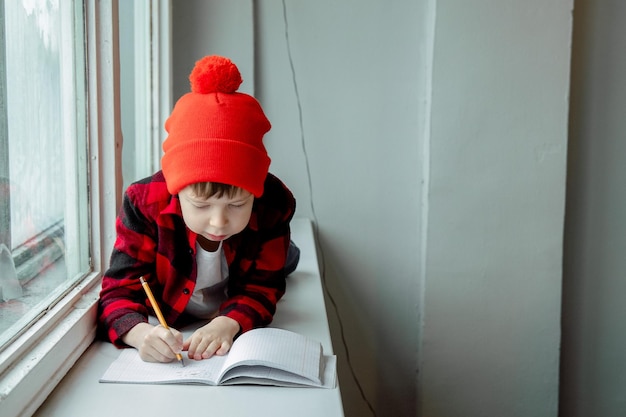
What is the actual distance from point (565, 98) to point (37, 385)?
174 centimetres

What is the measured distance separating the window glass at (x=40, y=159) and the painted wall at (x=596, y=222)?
5.32 ft

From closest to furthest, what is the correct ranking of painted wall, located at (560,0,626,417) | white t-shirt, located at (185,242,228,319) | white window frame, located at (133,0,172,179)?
white t-shirt, located at (185,242,228,319)
white window frame, located at (133,0,172,179)
painted wall, located at (560,0,626,417)

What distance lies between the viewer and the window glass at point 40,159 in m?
1.02

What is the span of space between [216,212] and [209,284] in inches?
11.9

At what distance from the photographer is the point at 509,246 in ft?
7.12

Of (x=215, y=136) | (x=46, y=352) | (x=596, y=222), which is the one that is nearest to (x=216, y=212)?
(x=215, y=136)

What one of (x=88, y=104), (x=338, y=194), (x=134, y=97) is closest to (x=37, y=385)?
(x=88, y=104)

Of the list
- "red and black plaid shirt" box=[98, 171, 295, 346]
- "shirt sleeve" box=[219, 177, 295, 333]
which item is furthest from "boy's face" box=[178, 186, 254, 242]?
"shirt sleeve" box=[219, 177, 295, 333]

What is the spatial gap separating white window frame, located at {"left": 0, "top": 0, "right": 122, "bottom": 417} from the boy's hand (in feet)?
0.63

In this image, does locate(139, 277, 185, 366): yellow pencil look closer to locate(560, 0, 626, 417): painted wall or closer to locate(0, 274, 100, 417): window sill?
locate(0, 274, 100, 417): window sill

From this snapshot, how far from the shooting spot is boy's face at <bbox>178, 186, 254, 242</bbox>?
3.65 feet

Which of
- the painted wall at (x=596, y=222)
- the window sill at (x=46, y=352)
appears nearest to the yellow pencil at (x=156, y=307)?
the window sill at (x=46, y=352)

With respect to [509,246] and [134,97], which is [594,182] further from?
[134,97]

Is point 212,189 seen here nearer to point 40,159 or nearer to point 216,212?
point 216,212
